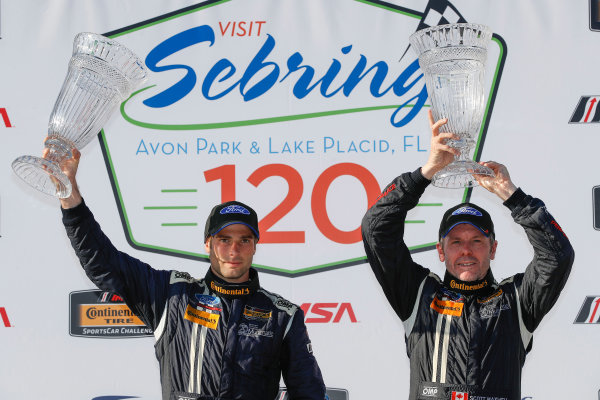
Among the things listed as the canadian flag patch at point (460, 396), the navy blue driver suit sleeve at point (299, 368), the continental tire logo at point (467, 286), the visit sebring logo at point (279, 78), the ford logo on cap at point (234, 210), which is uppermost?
the visit sebring logo at point (279, 78)

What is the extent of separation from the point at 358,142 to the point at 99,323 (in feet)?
3.93

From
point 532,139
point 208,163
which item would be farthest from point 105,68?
point 532,139

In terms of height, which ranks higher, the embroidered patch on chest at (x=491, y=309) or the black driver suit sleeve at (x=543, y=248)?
the black driver suit sleeve at (x=543, y=248)

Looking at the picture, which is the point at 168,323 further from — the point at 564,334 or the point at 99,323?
the point at 564,334

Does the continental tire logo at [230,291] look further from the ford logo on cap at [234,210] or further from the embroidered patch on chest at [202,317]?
the ford logo on cap at [234,210]

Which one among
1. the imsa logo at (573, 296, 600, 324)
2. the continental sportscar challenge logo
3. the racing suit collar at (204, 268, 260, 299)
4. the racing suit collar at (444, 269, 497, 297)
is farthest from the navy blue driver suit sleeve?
the imsa logo at (573, 296, 600, 324)

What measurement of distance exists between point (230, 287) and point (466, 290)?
2.15 ft

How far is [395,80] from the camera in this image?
267 cm

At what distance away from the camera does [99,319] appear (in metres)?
2.65

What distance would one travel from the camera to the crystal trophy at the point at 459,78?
1718mm

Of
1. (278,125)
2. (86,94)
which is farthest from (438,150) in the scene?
(278,125)

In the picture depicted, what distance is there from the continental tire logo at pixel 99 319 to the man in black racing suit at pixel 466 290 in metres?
1.14

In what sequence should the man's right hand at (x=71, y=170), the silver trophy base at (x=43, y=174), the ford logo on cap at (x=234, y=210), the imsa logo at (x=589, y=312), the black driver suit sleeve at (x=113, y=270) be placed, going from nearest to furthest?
1. the silver trophy base at (x=43, y=174)
2. the man's right hand at (x=71, y=170)
3. the black driver suit sleeve at (x=113, y=270)
4. the ford logo on cap at (x=234, y=210)
5. the imsa logo at (x=589, y=312)

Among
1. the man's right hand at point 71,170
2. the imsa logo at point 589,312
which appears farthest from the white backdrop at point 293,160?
the man's right hand at point 71,170
